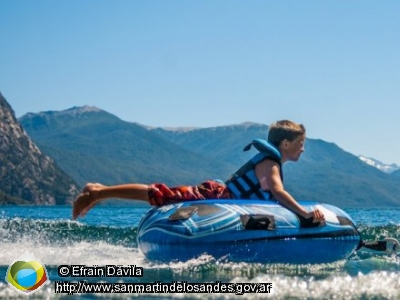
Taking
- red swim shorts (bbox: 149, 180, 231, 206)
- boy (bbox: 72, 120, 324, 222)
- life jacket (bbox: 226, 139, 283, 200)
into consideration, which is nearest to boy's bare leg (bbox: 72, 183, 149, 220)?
boy (bbox: 72, 120, 324, 222)

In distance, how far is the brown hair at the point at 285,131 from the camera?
12.4 meters

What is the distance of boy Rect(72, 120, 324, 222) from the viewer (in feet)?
38.2

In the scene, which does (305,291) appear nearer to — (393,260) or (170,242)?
(170,242)

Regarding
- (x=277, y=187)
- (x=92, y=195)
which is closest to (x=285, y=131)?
(x=277, y=187)

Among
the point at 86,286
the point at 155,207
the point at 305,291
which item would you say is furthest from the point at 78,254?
the point at 305,291

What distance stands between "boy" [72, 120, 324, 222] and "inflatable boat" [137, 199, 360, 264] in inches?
9.2

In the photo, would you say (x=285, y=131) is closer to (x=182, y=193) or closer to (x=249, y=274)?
(x=182, y=193)

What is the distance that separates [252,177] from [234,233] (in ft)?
4.03

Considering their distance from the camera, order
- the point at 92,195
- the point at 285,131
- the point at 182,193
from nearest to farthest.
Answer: the point at 92,195
the point at 285,131
the point at 182,193

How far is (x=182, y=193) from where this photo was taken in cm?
1252

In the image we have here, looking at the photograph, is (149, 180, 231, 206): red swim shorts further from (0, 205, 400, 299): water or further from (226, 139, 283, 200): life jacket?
(0, 205, 400, 299): water

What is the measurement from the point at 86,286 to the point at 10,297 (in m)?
1.10

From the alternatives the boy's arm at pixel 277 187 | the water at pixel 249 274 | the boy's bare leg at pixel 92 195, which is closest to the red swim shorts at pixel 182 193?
the boy's bare leg at pixel 92 195

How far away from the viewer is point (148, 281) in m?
9.98
